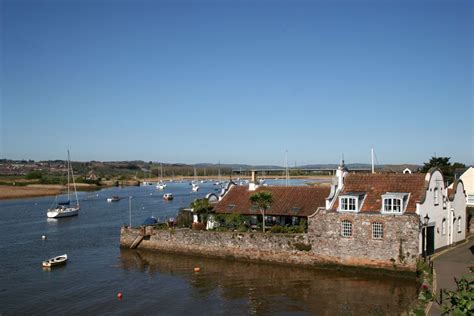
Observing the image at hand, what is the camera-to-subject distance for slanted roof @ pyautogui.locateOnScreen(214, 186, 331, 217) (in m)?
41.6

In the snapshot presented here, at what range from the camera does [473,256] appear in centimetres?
3475

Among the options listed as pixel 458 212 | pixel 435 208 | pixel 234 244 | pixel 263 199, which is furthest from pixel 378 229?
pixel 234 244

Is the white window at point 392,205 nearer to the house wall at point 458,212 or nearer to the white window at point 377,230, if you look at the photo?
the white window at point 377,230

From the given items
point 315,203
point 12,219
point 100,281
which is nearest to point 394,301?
point 315,203

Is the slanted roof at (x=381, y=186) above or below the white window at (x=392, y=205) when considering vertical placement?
above

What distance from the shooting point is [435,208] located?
36.3 m

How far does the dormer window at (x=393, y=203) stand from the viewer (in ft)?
111

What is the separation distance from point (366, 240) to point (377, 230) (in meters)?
1.08

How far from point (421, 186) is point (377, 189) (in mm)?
3024

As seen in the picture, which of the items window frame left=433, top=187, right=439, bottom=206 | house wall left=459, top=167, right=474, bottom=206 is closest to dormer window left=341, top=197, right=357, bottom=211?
window frame left=433, top=187, right=439, bottom=206

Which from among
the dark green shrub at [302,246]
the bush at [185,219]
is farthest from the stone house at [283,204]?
the bush at [185,219]

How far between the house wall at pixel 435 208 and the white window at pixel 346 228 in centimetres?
465

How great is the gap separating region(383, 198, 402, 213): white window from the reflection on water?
4.50m

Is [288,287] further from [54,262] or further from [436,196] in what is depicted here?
[54,262]
